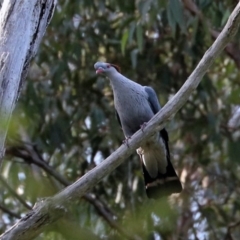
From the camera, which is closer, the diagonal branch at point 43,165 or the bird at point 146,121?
the bird at point 146,121

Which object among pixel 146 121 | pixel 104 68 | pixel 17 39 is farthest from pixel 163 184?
pixel 17 39

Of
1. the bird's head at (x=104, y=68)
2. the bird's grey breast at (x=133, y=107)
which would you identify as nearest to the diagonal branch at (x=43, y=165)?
the bird's grey breast at (x=133, y=107)

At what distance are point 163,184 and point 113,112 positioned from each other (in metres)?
1.83

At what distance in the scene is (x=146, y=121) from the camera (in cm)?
499

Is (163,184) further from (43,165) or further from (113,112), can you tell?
(113,112)

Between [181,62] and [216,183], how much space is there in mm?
1254

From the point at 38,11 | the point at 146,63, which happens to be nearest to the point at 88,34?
the point at 146,63

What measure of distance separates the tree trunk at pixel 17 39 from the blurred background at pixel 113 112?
247cm

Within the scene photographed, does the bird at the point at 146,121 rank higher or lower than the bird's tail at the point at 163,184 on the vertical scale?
higher

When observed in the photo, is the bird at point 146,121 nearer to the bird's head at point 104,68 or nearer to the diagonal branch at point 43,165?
the bird's head at point 104,68

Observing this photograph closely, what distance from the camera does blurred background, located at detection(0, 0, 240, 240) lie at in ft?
21.1

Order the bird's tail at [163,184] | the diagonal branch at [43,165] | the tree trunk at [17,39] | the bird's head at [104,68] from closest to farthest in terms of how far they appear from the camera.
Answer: the tree trunk at [17,39] → the bird's head at [104,68] → the bird's tail at [163,184] → the diagonal branch at [43,165]

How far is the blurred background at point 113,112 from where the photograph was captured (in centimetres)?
643

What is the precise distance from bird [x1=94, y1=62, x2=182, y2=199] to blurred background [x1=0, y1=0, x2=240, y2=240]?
3.33ft
